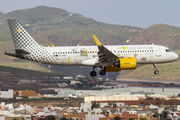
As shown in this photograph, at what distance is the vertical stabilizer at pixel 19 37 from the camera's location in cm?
6650

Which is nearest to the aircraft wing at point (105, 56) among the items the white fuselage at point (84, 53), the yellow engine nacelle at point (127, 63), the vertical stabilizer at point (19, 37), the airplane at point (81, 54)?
the airplane at point (81, 54)

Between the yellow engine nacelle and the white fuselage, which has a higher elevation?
the white fuselage

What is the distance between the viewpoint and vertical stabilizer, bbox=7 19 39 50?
2618 inches

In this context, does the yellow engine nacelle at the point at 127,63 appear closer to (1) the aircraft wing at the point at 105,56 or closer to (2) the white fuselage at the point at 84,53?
(1) the aircraft wing at the point at 105,56

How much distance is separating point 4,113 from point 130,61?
368ft

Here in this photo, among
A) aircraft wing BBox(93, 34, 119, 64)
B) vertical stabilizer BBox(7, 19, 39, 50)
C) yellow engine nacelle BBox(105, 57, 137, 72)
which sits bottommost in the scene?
yellow engine nacelle BBox(105, 57, 137, 72)

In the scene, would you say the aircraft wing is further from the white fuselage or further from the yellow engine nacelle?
the white fuselage

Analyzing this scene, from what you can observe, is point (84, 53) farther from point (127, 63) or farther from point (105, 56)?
point (127, 63)

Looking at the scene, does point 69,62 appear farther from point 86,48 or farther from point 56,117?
point 56,117

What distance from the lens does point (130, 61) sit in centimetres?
6419

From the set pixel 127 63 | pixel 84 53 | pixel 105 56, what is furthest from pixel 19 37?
pixel 127 63

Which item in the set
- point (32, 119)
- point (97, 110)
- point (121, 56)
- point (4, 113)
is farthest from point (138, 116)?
point (121, 56)

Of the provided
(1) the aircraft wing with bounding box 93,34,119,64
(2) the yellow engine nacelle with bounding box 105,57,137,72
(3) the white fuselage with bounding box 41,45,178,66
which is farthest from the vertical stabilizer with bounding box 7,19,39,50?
(2) the yellow engine nacelle with bounding box 105,57,137,72

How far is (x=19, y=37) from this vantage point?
66688 mm
